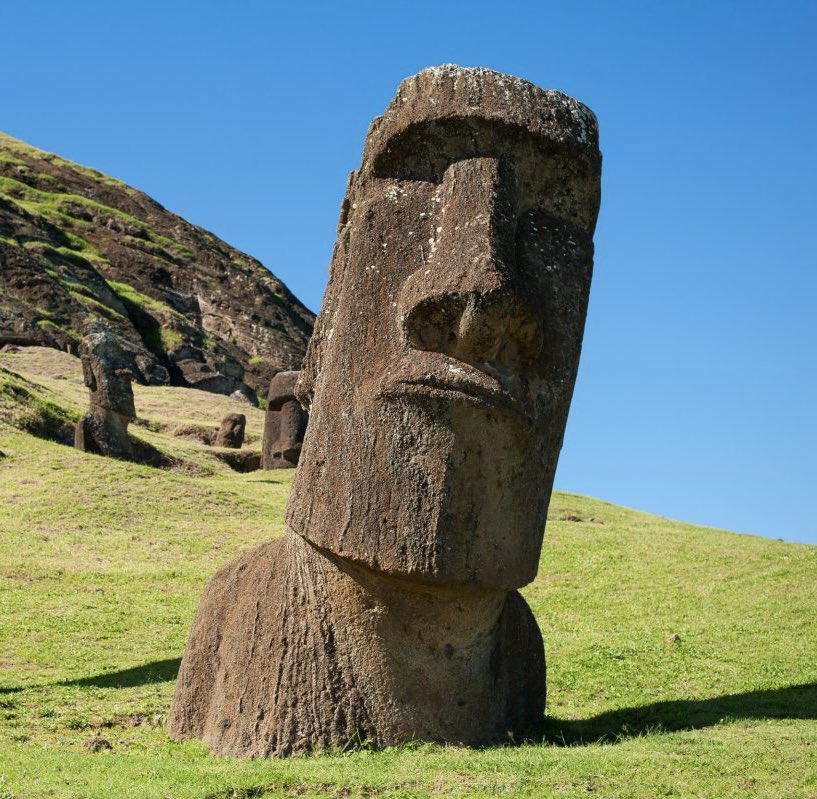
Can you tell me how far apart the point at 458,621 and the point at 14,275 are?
1933 inches

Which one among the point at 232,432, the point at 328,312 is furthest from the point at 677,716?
the point at 232,432

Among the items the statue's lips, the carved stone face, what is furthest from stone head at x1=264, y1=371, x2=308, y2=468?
the statue's lips

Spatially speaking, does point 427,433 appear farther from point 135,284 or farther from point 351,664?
point 135,284

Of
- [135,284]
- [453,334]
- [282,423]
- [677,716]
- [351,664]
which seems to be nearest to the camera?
[453,334]

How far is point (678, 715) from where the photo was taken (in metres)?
7.48

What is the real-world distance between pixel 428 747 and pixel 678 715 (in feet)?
6.56

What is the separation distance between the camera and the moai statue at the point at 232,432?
110 feet

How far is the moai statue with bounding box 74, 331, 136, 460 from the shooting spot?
25406 mm

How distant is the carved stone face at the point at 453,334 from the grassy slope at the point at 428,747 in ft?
3.82

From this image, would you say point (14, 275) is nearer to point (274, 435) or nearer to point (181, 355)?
point (181, 355)

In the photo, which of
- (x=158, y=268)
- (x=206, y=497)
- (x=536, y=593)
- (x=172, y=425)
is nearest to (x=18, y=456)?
(x=206, y=497)

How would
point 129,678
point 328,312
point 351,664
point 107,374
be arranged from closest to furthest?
point 351,664 → point 328,312 → point 129,678 → point 107,374

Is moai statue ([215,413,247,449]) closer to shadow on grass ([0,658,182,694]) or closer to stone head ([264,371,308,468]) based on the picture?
stone head ([264,371,308,468])

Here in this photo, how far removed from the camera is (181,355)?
57656 mm
